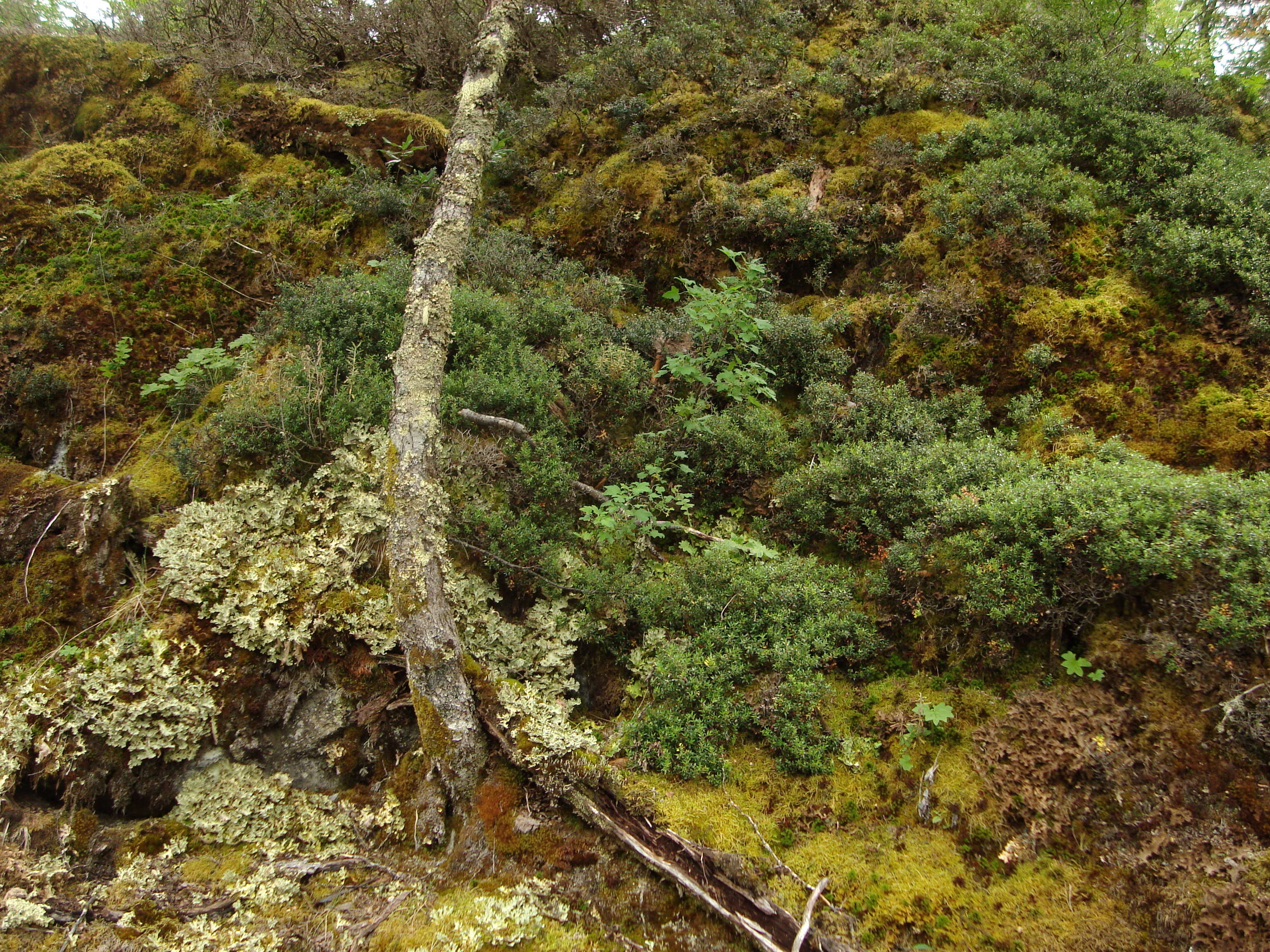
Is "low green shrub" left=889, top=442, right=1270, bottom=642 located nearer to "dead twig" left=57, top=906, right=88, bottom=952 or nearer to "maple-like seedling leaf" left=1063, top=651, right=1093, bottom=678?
"maple-like seedling leaf" left=1063, top=651, right=1093, bottom=678

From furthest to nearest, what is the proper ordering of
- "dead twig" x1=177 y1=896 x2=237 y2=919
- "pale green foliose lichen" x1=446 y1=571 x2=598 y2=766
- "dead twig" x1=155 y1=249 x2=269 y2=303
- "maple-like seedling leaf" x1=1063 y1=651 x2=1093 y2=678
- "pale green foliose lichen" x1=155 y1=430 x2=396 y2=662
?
"dead twig" x1=155 y1=249 x2=269 y2=303 → "pale green foliose lichen" x1=155 y1=430 x2=396 y2=662 → "pale green foliose lichen" x1=446 y1=571 x2=598 y2=766 → "maple-like seedling leaf" x1=1063 y1=651 x2=1093 y2=678 → "dead twig" x1=177 y1=896 x2=237 y2=919

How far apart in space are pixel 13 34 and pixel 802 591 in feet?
51.2

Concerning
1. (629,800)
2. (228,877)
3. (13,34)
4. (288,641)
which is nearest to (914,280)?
(629,800)

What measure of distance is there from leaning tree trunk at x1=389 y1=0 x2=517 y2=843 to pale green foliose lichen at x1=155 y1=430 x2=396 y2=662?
2.27 feet

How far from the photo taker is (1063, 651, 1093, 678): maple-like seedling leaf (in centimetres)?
412

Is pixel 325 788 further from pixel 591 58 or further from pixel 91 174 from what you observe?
pixel 591 58

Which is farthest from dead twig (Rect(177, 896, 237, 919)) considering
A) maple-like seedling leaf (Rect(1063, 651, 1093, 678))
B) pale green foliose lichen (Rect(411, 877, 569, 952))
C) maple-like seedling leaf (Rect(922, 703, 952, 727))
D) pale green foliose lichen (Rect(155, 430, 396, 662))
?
maple-like seedling leaf (Rect(1063, 651, 1093, 678))

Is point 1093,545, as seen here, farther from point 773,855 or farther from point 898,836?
point 773,855

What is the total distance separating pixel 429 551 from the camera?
4699 mm


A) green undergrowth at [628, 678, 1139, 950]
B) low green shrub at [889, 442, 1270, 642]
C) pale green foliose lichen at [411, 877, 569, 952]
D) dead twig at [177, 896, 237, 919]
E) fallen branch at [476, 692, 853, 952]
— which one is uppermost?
low green shrub at [889, 442, 1270, 642]

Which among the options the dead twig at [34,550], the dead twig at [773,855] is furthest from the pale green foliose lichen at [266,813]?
the dead twig at [773,855]

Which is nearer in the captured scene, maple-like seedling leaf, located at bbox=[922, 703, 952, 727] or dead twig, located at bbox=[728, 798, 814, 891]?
dead twig, located at bbox=[728, 798, 814, 891]

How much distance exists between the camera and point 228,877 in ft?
13.3

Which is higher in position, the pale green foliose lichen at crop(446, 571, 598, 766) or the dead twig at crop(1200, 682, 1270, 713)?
the dead twig at crop(1200, 682, 1270, 713)
